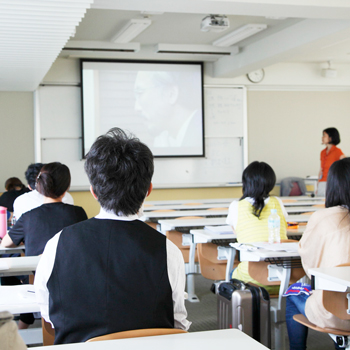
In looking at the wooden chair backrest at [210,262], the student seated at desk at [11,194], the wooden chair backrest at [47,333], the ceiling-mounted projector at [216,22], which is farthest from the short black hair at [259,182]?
the ceiling-mounted projector at [216,22]

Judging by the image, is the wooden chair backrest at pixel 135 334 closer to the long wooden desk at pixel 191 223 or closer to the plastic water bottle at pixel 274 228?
the plastic water bottle at pixel 274 228

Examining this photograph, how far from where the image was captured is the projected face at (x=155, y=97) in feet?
27.1

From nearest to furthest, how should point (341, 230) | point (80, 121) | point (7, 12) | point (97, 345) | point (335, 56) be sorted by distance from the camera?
point (97, 345)
point (341, 230)
point (7, 12)
point (80, 121)
point (335, 56)

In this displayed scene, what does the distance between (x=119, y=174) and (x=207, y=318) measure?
258cm

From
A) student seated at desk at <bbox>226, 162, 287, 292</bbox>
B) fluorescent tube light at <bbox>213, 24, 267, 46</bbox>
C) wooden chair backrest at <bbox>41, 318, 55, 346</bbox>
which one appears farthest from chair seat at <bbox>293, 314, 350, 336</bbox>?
fluorescent tube light at <bbox>213, 24, 267, 46</bbox>

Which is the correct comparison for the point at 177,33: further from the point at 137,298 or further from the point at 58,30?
the point at 137,298

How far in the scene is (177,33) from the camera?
23.5 ft

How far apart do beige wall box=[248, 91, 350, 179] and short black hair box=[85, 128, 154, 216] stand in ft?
25.1

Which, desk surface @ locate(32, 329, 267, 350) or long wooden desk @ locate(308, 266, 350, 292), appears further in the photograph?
long wooden desk @ locate(308, 266, 350, 292)

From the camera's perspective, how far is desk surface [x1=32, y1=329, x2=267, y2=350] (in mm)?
1238

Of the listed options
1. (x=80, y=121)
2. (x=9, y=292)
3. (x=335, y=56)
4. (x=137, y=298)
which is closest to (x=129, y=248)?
(x=137, y=298)

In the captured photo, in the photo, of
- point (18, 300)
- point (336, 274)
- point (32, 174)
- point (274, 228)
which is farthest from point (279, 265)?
point (32, 174)

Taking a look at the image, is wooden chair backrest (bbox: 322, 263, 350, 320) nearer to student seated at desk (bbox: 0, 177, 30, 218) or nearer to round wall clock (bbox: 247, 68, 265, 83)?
student seated at desk (bbox: 0, 177, 30, 218)

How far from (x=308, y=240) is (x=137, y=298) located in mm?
1268
